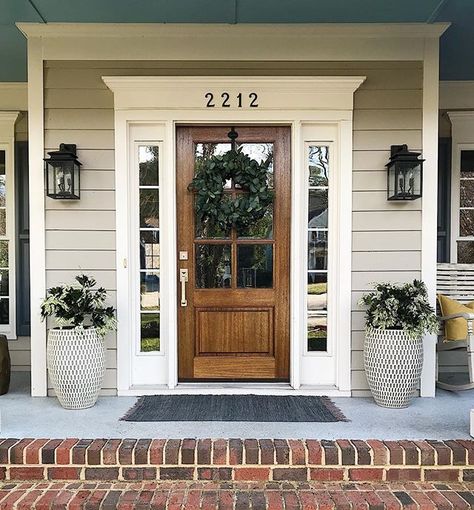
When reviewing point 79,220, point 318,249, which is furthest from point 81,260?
point 318,249

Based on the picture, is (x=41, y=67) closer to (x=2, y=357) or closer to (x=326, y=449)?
(x=2, y=357)

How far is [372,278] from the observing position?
3125 mm

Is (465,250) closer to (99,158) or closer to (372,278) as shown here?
(372,278)

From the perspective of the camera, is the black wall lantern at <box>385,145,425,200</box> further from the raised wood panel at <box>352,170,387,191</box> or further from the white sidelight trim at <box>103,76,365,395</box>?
the white sidelight trim at <box>103,76,365,395</box>

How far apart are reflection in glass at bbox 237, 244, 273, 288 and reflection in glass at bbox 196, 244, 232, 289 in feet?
0.27

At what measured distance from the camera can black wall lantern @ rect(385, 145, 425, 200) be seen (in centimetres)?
294

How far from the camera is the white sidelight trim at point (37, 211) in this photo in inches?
120

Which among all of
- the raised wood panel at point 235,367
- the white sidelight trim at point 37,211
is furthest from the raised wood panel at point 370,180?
the white sidelight trim at point 37,211

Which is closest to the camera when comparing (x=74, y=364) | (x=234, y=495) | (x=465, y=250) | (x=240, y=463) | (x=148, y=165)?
(x=234, y=495)

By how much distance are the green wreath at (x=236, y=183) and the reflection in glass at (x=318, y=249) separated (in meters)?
0.43

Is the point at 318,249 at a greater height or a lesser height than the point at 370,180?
lesser

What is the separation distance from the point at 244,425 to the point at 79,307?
1296 mm

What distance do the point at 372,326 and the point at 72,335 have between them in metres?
1.97

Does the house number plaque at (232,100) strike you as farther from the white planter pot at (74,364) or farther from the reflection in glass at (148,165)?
the white planter pot at (74,364)
